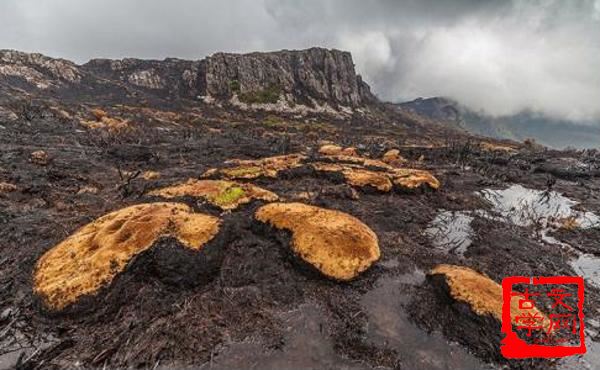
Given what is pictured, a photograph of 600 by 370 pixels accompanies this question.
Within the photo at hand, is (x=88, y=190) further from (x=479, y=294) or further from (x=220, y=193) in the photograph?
(x=479, y=294)

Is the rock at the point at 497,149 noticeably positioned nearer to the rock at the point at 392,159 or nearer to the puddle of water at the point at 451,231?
the rock at the point at 392,159

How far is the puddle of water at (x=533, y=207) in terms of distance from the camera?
18.9 m

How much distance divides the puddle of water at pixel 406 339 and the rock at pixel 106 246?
240 inches

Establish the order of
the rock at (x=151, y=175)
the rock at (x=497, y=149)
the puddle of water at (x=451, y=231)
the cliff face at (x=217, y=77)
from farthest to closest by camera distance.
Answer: the cliff face at (x=217, y=77) → the rock at (x=497, y=149) → the rock at (x=151, y=175) → the puddle of water at (x=451, y=231)

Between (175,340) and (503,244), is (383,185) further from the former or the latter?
(175,340)

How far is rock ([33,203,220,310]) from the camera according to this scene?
7.61m

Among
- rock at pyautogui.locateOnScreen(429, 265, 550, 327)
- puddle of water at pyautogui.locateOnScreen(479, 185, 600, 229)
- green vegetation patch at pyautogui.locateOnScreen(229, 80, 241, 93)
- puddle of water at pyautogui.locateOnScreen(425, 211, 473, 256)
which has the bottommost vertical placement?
puddle of water at pyautogui.locateOnScreen(479, 185, 600, 229)

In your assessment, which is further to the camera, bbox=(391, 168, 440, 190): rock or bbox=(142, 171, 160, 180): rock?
bbox=(391, 168, 440, 190): rock

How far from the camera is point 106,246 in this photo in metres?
8.70

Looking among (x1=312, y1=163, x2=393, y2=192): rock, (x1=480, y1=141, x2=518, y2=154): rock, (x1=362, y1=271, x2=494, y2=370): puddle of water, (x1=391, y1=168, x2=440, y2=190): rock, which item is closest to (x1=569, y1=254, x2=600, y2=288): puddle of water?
(x1=362, y1=271, x2=494, y2=370): puddle of water

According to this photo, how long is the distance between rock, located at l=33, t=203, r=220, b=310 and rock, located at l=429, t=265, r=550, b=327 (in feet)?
27.4

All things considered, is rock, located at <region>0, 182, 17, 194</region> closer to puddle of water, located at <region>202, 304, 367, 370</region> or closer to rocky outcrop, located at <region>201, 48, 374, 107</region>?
puddle of water, located at <region>202, 304, 367, 370</region>

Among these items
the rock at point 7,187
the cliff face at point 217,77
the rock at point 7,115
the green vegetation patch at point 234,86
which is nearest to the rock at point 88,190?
the rock at point 7,187

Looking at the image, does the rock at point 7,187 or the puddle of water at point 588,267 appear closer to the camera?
the puddle of water at point 588,267
